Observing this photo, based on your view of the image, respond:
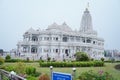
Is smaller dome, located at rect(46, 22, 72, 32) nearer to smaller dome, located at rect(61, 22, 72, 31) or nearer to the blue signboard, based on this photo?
smaller dome, located at rect(61, 22, 72, 31)

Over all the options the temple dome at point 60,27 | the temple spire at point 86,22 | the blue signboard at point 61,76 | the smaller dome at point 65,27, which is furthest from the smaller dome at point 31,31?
the blue signboard at point 61,76

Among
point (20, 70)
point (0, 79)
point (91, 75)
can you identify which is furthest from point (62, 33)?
point (0, 79)

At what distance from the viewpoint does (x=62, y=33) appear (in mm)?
57500

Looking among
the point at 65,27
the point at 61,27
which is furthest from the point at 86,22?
the point at 61,27

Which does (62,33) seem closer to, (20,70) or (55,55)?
(55,55)

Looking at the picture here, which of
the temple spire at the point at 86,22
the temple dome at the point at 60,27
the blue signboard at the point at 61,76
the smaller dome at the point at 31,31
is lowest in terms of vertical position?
the blue signboard at the point at 61,76

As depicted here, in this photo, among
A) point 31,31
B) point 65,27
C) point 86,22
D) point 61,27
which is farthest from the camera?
point 86,22

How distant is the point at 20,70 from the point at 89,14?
5115 cm

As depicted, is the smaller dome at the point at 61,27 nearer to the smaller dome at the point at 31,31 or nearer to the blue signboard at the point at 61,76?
the smaller dome at the point at 31,31

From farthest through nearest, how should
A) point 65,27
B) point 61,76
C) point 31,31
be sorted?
point 65,27, point 31,31, point 61,76

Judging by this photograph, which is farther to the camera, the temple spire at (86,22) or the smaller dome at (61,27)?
the temple spire at (86,22)

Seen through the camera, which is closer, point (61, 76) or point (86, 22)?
point (61, 76)

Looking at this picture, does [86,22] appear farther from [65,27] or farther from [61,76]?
[61,76]

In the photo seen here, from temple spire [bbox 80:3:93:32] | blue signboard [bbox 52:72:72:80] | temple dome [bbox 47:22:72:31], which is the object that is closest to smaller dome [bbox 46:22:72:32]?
temple dome [bbox 47:22:72:31]
